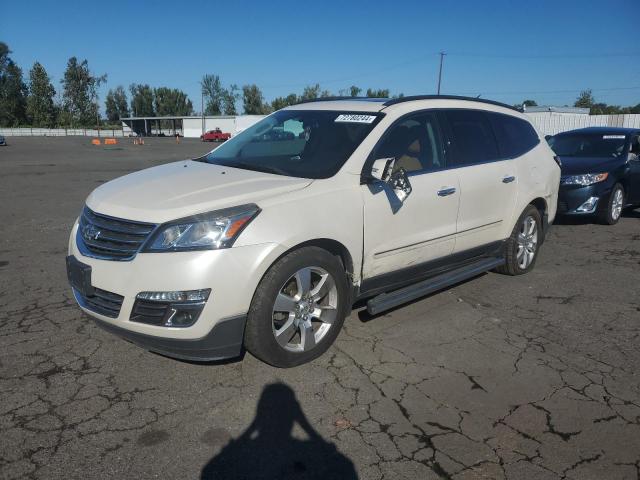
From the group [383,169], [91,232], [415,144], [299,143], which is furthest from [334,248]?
[91,232]

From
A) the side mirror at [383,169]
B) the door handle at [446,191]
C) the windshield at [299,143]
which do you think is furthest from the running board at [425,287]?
Result: the windshield at [299,143]

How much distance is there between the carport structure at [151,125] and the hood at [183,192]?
4028 inches

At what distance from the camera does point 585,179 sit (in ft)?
27.8

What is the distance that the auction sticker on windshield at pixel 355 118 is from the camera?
414cm

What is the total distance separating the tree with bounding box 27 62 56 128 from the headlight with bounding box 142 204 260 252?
363 feet

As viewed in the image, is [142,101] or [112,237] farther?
[142,101]

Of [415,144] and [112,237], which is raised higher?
[415,144]

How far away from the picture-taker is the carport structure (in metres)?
104

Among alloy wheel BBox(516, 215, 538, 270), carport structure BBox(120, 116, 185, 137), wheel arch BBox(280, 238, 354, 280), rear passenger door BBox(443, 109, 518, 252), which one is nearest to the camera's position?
wheel arch BBox(280, 238, 354, 280)

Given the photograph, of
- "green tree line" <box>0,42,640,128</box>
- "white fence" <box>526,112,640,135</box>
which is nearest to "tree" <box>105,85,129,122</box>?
"green tree line" <box>0,42,640,128</box>

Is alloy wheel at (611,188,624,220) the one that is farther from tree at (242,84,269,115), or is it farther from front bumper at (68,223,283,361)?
tree at (242,84,269,115)

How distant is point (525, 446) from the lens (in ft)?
9.12

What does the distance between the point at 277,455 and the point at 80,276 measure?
5.74 ft

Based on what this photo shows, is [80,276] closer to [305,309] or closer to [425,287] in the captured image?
[305,309]
